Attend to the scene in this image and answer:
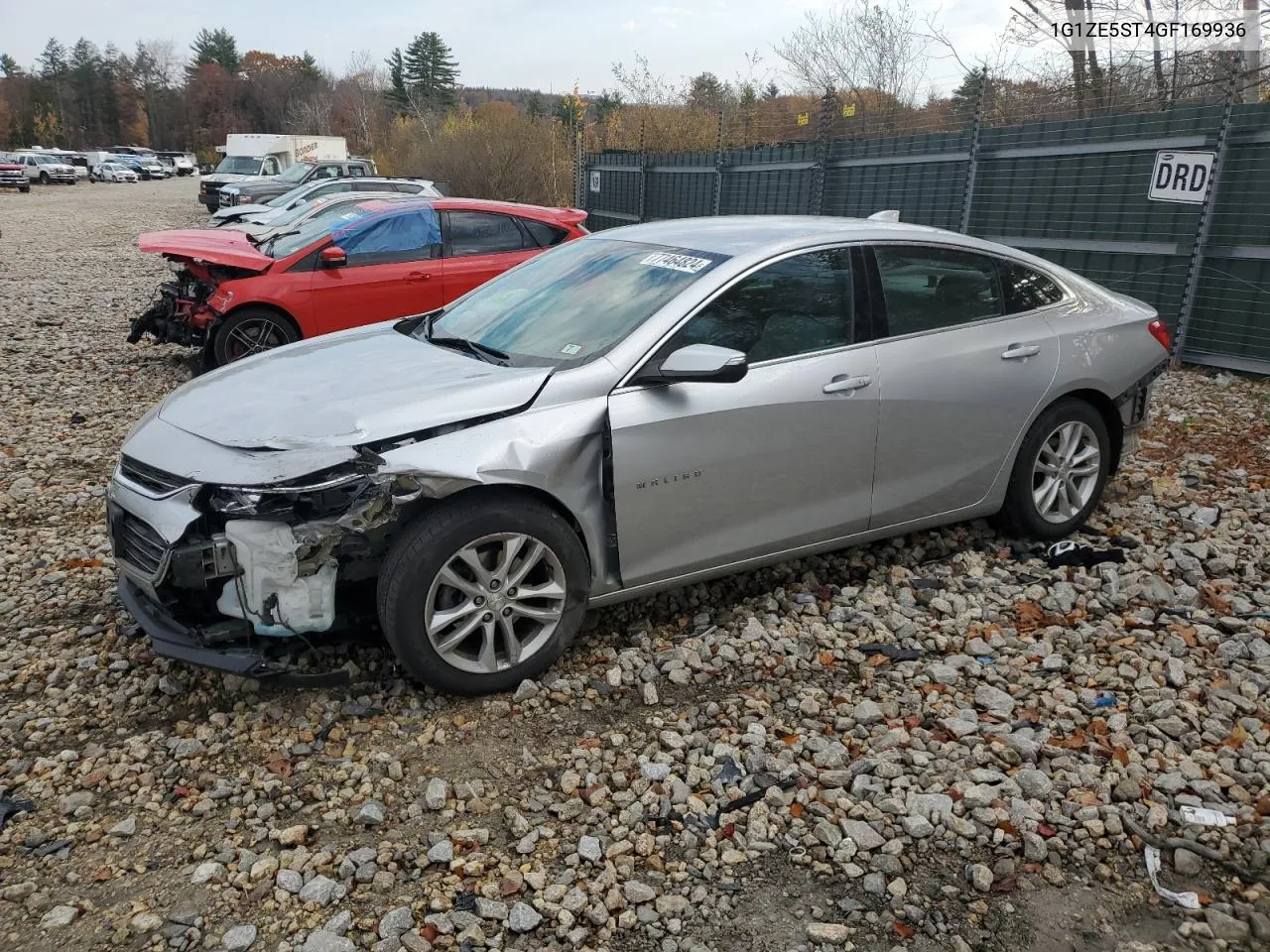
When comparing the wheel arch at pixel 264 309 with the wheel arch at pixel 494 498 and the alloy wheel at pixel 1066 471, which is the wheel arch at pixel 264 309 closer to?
the wheel arch at pixel 494 498

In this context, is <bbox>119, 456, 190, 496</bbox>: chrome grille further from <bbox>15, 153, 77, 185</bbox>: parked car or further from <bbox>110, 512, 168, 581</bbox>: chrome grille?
<bbox>15, 153, 77, 185</bbox>: parked car

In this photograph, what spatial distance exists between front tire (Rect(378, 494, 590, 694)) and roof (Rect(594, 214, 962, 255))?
149 cm

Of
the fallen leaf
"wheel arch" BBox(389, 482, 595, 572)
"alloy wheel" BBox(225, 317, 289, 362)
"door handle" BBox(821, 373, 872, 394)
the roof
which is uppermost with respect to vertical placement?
the roof

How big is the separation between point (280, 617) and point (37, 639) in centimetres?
155

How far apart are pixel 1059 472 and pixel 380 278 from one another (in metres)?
5.99

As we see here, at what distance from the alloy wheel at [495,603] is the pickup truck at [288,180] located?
2284 centimetres

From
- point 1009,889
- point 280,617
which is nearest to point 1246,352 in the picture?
point 1009,889

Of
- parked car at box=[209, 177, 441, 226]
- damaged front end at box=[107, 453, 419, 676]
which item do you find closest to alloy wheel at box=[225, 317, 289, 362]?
damaged front end at box=[107, 453, 419, 676]

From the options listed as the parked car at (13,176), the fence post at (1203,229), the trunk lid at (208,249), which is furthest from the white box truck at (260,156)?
the fence post at (1203,229)

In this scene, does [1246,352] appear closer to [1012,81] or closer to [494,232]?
[1012,81]

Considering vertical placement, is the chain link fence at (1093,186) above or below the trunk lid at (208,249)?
above

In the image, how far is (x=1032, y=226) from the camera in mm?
10367

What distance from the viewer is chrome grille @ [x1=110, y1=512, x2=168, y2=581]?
131 inches

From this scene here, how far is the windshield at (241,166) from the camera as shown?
32438 mm
